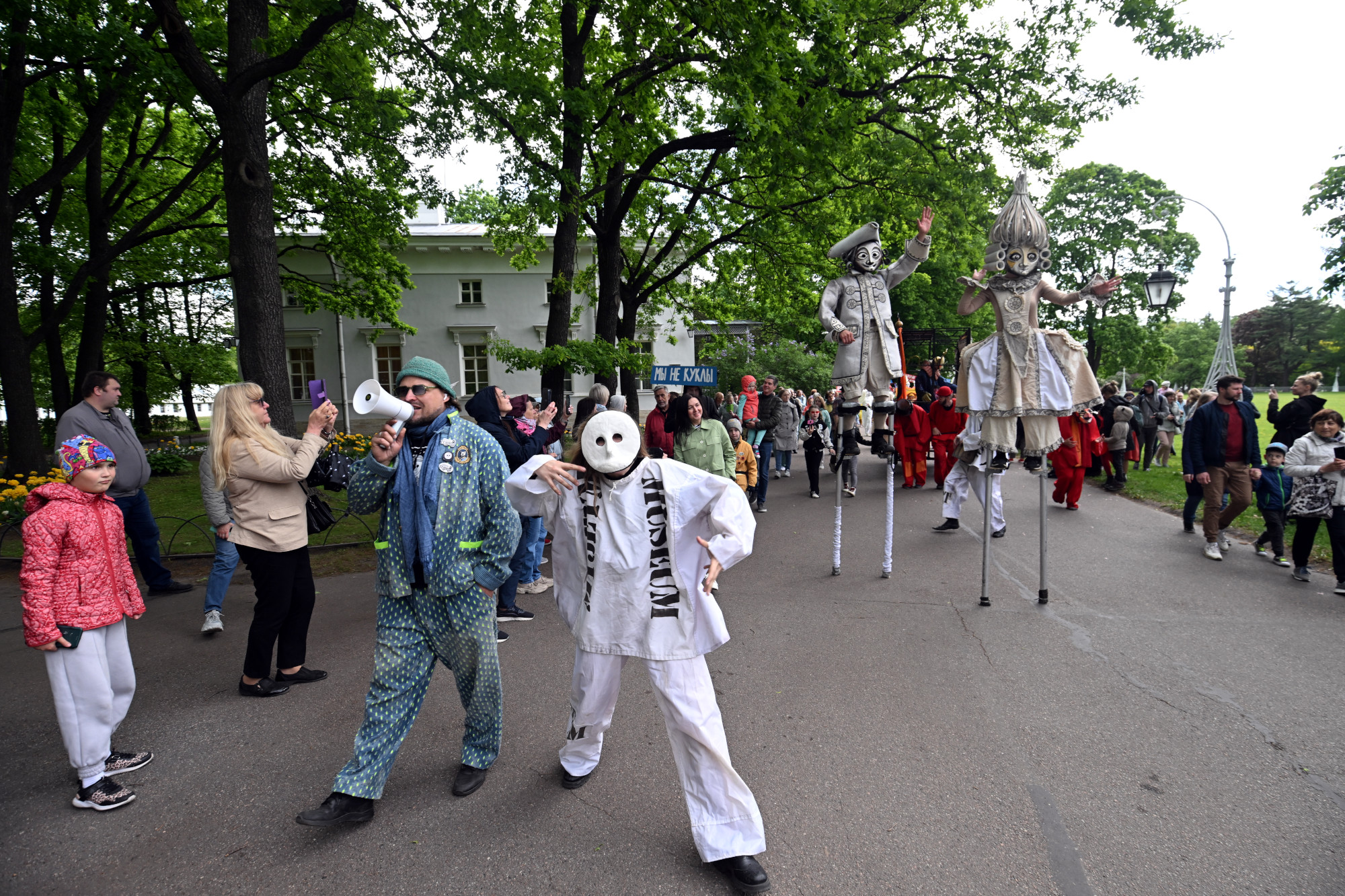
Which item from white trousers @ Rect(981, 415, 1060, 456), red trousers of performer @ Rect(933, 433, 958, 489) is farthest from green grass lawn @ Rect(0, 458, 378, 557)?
red trousers of performer @ Rect(933, 433, 958, 489)

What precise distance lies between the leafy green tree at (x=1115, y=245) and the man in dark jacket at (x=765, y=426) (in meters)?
26.6

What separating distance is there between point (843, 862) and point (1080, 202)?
4109 centimetres

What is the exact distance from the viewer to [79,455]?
3580 mm

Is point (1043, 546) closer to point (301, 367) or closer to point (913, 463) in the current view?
point (913, 463)

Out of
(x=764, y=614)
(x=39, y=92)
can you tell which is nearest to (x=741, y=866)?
(x=764, y=614)

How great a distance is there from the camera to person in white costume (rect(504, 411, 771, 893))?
113 inches

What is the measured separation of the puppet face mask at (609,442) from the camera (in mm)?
2996

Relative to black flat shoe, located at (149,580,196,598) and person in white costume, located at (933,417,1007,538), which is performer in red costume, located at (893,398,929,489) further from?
black flat shoe, located at (149,580,196,598)

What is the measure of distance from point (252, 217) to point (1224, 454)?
11618 millimetres

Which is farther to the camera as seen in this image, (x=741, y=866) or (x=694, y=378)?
(x=694, y=378)

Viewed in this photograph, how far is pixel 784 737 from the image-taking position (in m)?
3.99

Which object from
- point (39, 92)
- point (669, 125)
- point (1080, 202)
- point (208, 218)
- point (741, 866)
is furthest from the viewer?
point (1080, 202)

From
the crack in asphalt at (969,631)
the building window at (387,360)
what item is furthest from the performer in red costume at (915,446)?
the building window at (387,360)

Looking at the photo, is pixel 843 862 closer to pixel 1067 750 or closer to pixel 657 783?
pixel 657 783
